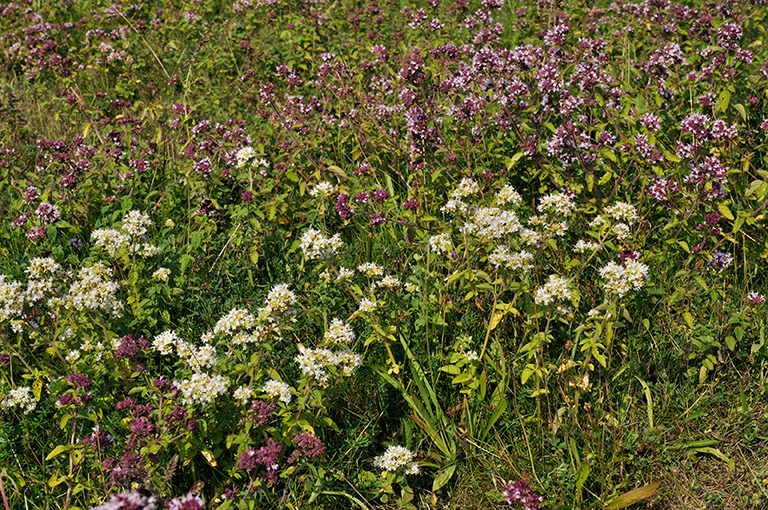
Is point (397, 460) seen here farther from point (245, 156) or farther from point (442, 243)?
point (245, 156)

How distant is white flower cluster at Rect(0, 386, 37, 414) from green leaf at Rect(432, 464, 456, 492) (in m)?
1.84

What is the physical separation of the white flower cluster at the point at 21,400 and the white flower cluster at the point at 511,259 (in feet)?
7.20

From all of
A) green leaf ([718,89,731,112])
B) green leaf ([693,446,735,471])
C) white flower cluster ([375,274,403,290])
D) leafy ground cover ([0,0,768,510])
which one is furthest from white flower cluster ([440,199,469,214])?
green leaf ([718,89,731,112])

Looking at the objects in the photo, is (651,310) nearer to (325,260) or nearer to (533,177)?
(533,177)

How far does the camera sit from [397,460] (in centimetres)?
279

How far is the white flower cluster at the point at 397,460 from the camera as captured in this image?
2783 millimetres

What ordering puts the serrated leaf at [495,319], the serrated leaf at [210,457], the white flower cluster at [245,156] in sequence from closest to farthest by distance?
the serrated leaf at [210,457], the serrated leaf at [495,319], the white flower cluster at [245,156]

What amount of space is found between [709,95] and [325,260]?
8.53 feet

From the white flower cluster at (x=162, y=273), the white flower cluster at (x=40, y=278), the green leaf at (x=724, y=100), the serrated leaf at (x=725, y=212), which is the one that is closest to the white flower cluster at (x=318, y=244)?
the white flower cluster at (x=162, y=273)

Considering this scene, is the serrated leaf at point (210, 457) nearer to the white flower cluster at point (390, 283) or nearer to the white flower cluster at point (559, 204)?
the white flower cluster at point (390, 283)

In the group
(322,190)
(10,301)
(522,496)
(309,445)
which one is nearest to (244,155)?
(322,190)

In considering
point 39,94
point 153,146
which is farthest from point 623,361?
point 39,94

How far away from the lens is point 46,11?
292 inches

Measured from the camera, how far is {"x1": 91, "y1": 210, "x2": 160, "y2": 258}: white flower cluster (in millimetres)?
3324
